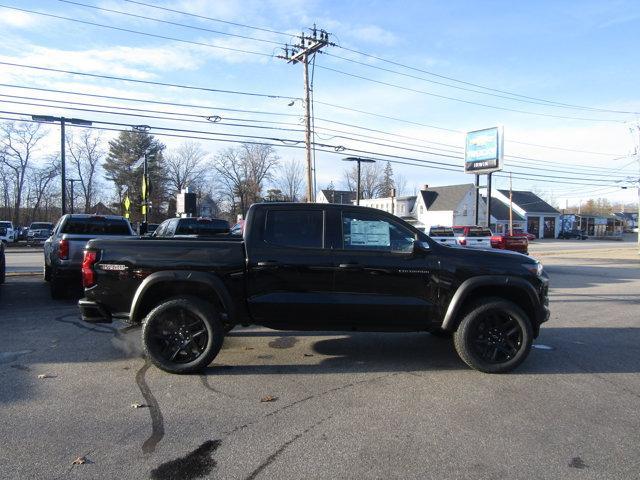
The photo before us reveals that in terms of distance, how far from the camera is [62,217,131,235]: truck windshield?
11031 millimetres

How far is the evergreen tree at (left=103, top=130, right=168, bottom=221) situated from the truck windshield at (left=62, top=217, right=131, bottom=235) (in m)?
61.8

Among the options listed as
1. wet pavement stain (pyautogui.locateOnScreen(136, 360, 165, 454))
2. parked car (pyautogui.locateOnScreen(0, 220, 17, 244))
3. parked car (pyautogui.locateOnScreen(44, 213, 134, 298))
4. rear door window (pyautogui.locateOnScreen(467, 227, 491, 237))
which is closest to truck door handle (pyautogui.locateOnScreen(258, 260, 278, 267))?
wet pavement stain (pyautogui.locateOnScreen(136, 360, 165, 454))

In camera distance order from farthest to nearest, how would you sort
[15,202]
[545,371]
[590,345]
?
[15,202]
[590,345]
[545,371]

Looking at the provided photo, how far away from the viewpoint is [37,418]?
4.27m

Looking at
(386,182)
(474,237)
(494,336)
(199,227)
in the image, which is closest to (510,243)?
(474,237)

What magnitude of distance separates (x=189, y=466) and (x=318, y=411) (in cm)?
136

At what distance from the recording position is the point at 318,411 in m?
4.52

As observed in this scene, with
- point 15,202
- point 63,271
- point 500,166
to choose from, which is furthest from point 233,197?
point 63,271

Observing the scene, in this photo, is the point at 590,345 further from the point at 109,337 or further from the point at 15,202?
the point at 15,202

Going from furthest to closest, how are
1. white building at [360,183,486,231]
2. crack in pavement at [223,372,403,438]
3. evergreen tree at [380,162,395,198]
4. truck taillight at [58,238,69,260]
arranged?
1. evergreen tree at [380,162,395,198]
2. white building at [360,183,486,231]
3. truck taillight at [58,238,69,260]
4. crack in pavement at [223,372,403,438]

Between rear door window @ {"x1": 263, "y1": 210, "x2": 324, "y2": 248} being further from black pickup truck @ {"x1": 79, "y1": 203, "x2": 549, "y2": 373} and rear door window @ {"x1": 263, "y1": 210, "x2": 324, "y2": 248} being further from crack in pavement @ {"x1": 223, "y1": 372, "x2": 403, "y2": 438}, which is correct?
crack in pavement @ {"x1": 223, "y1": 372, "x2": 403, "y2": 438}

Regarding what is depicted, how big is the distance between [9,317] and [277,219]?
5636mm

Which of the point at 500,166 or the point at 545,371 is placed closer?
the point at 545,371

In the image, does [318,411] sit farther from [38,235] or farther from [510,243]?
[38,235]
